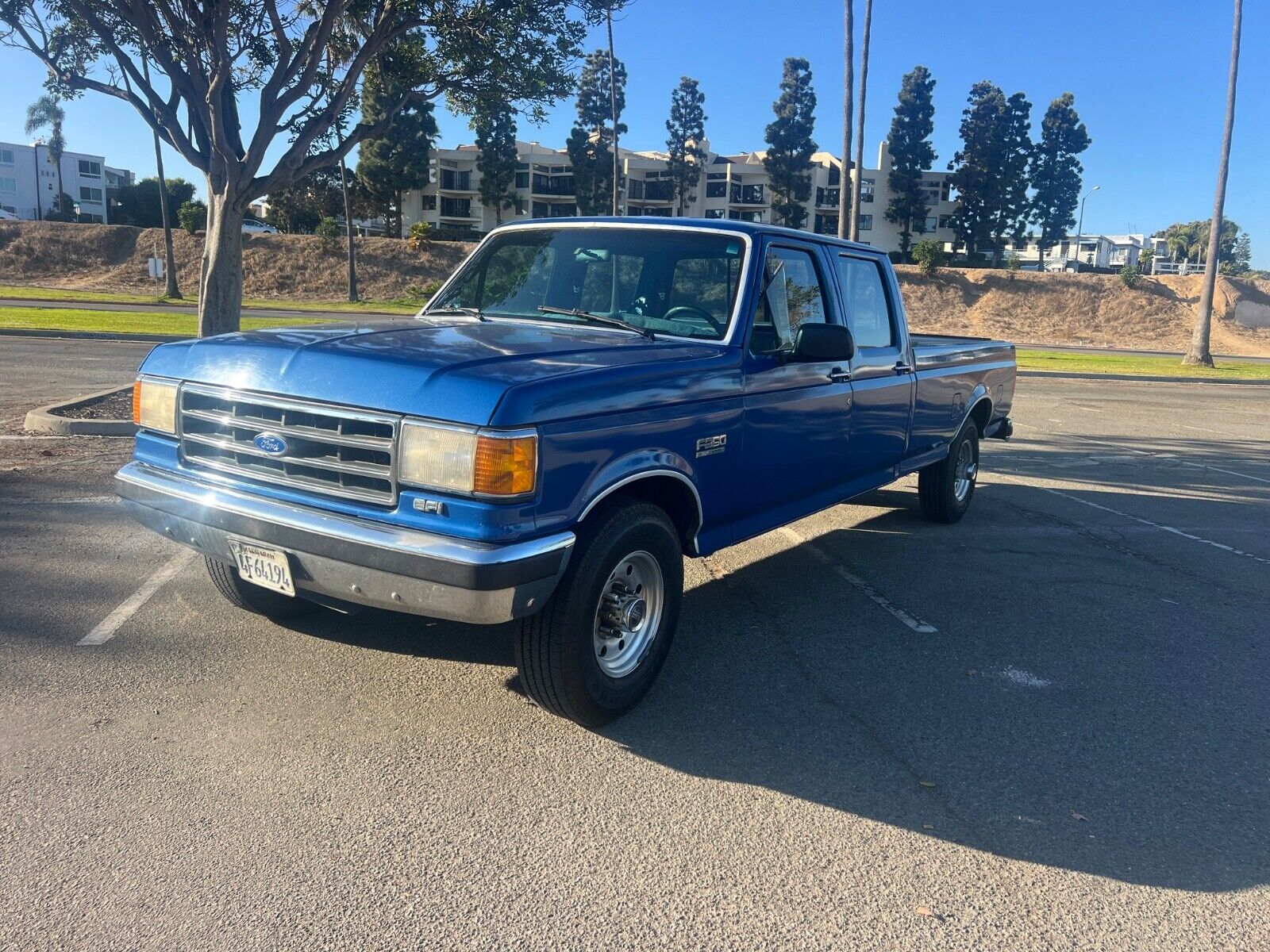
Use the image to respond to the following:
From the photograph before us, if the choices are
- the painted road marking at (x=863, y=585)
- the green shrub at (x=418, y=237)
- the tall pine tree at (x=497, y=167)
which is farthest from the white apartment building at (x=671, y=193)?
the painted road marking at (x=863, y=585)

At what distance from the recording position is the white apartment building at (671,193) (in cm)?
7106

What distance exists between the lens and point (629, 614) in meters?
3.87

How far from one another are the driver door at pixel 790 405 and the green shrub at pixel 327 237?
55.2 m

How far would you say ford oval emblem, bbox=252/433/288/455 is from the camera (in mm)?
3533

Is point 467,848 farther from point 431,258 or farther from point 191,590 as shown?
point 431,258

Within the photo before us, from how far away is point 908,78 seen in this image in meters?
65.3

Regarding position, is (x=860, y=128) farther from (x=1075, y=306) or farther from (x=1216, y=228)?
(x=1075, y=306)

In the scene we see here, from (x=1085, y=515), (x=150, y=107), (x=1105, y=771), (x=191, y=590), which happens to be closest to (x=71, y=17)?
(x=150, y=107)

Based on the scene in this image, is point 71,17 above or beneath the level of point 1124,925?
above

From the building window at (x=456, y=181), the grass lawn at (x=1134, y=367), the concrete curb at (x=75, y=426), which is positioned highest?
the building window at (x=456, y=181)

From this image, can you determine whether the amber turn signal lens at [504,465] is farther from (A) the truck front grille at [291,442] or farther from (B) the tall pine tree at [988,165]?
(B) the tall pine tree at [988,165]

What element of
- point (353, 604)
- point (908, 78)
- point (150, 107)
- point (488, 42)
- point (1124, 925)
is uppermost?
point (908, 78)

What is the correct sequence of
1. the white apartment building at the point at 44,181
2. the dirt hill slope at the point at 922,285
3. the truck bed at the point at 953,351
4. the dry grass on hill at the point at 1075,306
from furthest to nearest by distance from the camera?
the white apartment building at the point at 44,181, the dry grass on hill at the point at 1075,306, the dirt hill slope at the point at 922,285, the truck bed at the point at 953,351

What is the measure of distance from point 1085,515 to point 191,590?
22.7 ft
